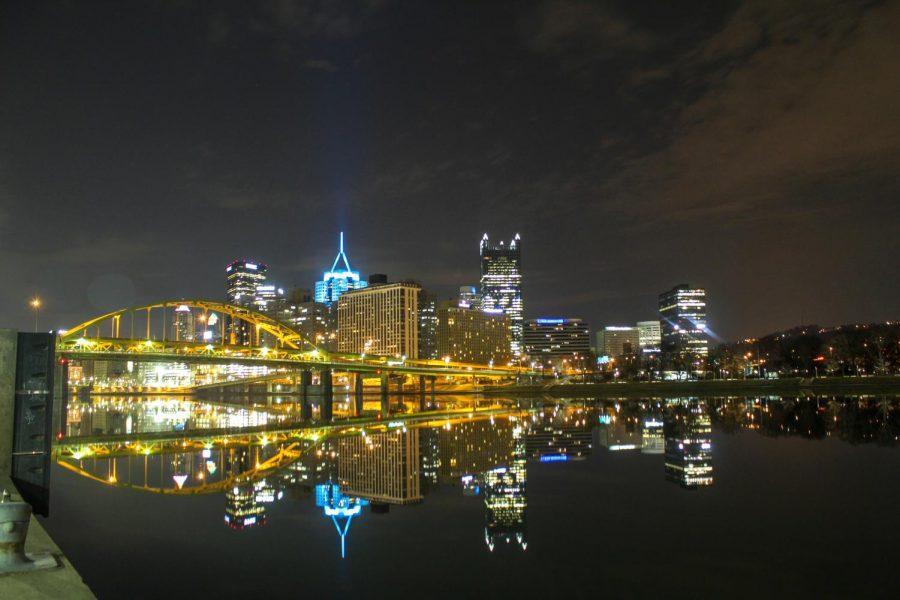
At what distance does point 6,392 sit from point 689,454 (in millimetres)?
20123

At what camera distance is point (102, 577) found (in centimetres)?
955

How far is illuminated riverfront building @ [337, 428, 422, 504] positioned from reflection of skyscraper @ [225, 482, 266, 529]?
2.40 metres

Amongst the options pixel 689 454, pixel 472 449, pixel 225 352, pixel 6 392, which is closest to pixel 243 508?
pixel 6 392

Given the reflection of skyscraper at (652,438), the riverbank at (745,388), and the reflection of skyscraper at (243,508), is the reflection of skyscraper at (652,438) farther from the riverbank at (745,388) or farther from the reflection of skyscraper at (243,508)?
the riverbank at (745,388)

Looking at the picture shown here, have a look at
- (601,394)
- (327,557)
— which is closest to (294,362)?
(601,394)

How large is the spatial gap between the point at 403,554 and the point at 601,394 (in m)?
91.8

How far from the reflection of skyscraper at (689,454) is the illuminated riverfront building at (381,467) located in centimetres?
717

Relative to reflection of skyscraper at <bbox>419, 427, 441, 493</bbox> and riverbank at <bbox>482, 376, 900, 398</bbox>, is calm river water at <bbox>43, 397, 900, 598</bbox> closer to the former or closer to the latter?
reflection of skyscraper at <bbox>419, 427, 441, 493</bbox>

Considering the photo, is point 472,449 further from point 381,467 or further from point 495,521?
point 495,521

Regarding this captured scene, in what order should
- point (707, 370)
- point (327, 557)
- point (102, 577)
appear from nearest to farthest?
point (102, 577) < point (327, 557) < point (707, 370)

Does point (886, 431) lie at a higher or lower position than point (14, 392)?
lower

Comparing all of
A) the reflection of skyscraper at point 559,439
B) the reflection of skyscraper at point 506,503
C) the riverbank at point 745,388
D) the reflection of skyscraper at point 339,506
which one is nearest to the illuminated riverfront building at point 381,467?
the reflection of skyscraper at point 339,506

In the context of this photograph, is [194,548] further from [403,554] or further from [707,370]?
[707,370]

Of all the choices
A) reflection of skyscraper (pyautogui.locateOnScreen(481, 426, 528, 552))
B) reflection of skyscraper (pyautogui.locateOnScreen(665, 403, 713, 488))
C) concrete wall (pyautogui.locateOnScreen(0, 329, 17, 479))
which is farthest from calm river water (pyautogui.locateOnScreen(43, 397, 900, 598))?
concrete wall (pyautogui.locateOnScreen(0, 329, 17, 479))
